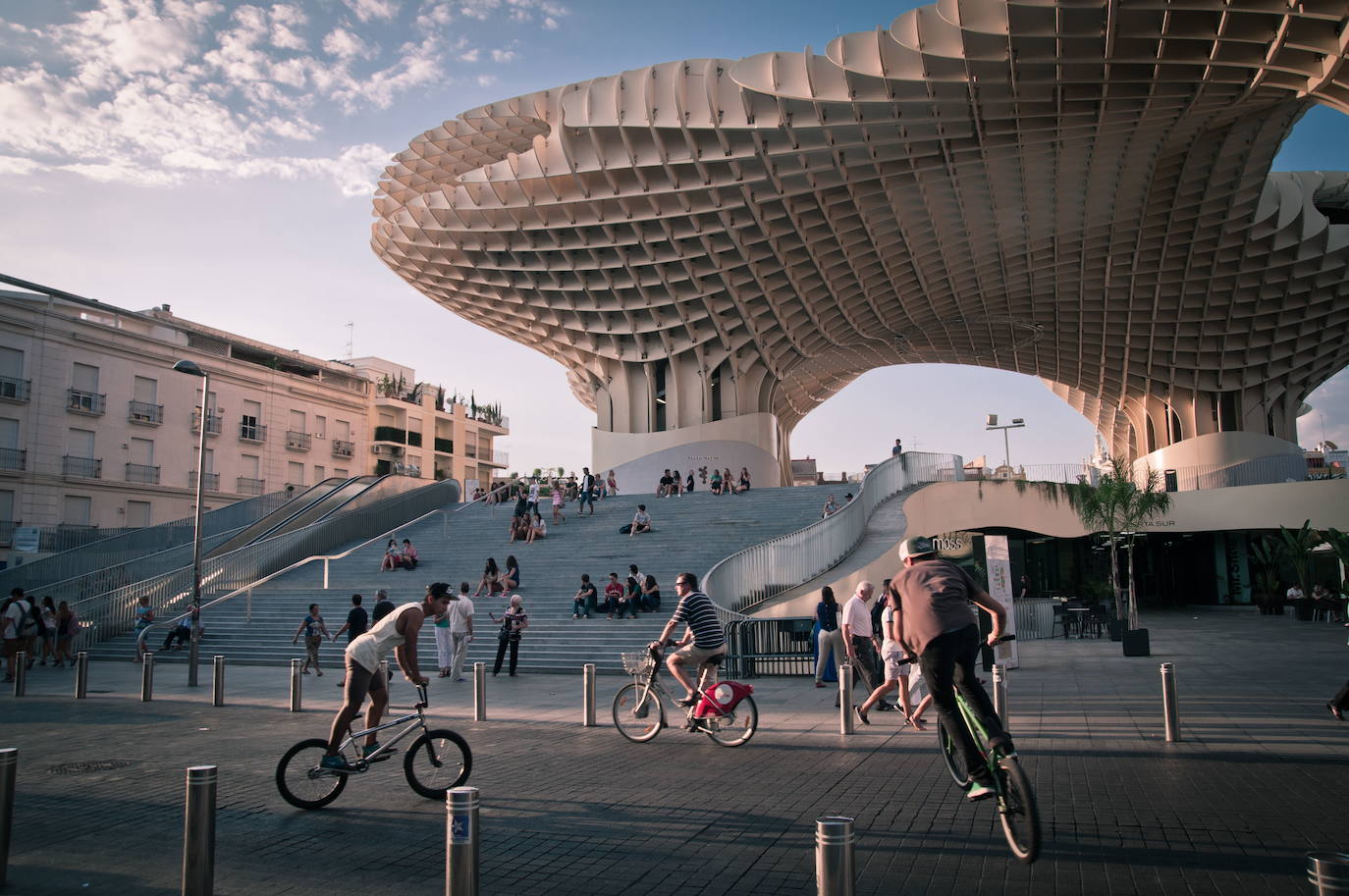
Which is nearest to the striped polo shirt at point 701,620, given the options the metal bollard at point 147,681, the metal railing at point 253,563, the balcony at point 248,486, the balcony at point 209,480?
the metal bollard at point 147,681

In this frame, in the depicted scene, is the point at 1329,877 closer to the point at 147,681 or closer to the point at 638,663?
the point at 638,663

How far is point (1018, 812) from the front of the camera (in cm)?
492

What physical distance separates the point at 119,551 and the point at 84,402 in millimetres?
10258

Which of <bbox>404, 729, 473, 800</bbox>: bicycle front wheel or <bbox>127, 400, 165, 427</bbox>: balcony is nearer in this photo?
Result: <bbox>404, 729, 473, 800</bbox>: bicycle front wheel

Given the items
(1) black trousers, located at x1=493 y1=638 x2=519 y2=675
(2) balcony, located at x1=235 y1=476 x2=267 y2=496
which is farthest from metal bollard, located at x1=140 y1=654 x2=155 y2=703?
(2) balcony, located at x1=235 y1=476 x2=267 y2=496

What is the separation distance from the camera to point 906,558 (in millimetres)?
6246

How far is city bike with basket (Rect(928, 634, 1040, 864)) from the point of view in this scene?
480cm

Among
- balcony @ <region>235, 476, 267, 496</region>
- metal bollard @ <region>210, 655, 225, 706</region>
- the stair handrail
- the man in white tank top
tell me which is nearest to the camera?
the man in white tank top

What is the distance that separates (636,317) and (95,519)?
23080mm

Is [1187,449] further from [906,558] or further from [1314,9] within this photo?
[906,558]

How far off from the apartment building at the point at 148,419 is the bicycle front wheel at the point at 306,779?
81.3 ft

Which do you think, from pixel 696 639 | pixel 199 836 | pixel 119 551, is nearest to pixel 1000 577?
pixel 696 639

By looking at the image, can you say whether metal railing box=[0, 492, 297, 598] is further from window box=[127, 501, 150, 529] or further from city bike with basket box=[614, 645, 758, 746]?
city bike with basket box=[614, 645, 758, 746]

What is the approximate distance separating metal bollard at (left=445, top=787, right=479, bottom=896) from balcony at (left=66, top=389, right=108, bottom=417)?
1489 inches
